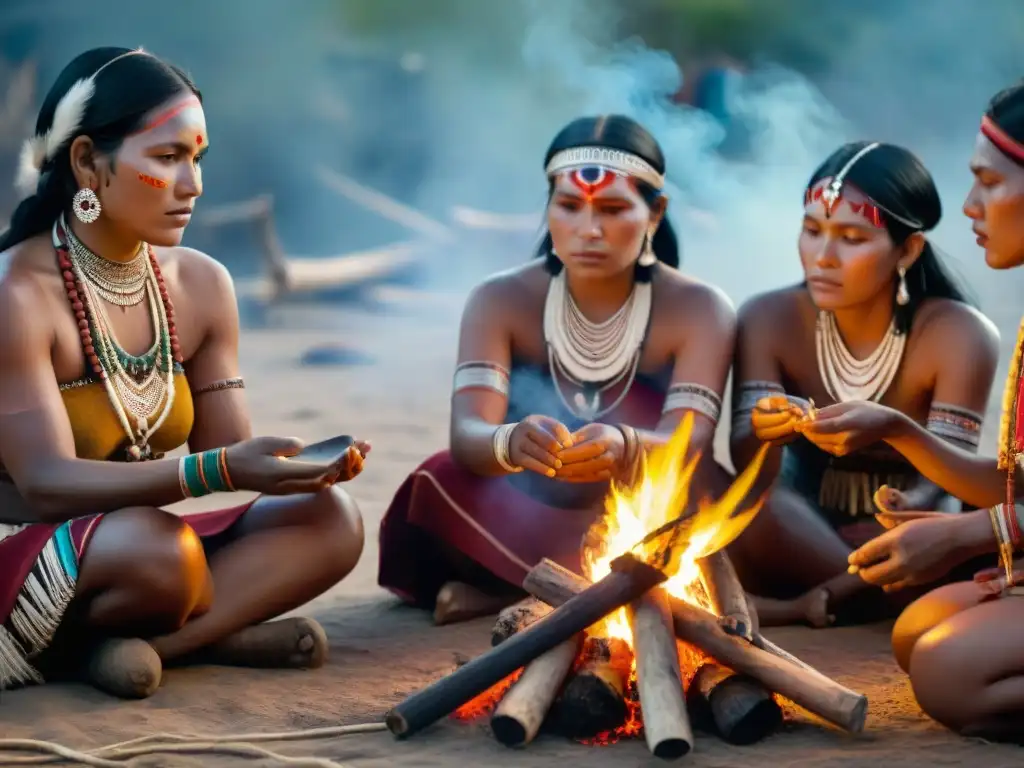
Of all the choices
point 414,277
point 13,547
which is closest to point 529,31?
point 414,277

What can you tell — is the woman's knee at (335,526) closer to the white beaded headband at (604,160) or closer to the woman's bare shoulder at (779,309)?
the white beaded headband at (604,160)

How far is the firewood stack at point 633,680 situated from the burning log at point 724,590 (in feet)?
0.09

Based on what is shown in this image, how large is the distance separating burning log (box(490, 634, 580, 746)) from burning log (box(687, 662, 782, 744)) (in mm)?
330

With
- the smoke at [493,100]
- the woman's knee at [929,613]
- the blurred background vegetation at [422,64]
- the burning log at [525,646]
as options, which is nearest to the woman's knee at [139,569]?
the burning log at [525,646]

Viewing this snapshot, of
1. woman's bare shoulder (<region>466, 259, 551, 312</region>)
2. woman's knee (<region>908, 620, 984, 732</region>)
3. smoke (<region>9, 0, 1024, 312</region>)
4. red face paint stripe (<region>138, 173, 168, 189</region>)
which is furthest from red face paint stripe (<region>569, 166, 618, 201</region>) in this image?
smoke (<region>9, 0, 1024, 312</region>)

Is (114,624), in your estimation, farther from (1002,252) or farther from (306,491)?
(1002,252)

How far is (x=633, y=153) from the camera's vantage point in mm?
4723

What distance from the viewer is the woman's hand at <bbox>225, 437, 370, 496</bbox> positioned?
391 centimetres

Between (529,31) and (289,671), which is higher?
(529,31)

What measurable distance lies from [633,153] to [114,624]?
220 cm

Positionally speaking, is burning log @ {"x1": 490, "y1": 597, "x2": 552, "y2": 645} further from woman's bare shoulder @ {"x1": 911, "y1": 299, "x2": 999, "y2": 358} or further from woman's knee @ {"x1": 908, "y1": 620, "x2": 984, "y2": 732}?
woman's bare shoulder @ {"x1": 911, "y1": 299, "x2": 999, "y2": 358}

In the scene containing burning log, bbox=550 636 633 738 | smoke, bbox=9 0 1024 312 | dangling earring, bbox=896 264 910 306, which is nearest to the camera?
burning log, bbox=550 636 633 738

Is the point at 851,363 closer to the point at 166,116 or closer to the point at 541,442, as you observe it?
→ the point at 541,442

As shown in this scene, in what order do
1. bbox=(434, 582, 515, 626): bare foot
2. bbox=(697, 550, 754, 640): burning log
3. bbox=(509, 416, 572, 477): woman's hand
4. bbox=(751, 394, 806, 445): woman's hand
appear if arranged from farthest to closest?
1. bbox=(434, 582, 515, 626): bare foot
2. bbox=(509, 416, 572, 477): woman's hand
3. bbox=(751, 394, 806, 445): woman's hand
4. bbox=(697, 550, 754, 640): burning log
